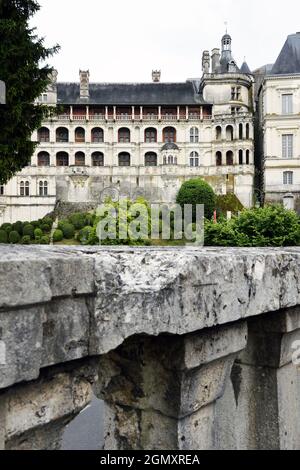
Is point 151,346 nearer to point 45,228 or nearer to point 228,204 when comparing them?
point 45,228

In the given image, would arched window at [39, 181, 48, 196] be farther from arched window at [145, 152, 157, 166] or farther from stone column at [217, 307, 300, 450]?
stone column at [217, 307, 300, 450]

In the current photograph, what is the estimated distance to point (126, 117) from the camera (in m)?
56.5

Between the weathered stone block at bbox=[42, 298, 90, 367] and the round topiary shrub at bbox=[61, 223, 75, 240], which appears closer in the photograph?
the weathered stone block at bbox=[42, 298, 90, 367]

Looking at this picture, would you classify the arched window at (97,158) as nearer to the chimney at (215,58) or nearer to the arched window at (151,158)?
the arched window at (151,158)

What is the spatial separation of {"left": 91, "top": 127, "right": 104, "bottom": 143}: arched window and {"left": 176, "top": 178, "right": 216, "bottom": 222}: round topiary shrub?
46.5 ft

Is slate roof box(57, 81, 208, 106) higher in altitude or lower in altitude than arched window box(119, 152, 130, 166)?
higher

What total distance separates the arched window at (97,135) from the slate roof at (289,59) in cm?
2249

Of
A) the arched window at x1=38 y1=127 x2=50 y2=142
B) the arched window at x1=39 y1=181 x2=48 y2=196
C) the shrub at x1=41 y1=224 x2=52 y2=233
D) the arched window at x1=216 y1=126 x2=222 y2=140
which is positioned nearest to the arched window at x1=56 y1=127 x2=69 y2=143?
the arched window at x1=38 y1=127 x2=50 y2=142

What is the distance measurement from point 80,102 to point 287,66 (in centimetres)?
2598

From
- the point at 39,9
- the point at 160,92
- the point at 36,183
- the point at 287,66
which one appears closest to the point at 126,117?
the point at 160,92

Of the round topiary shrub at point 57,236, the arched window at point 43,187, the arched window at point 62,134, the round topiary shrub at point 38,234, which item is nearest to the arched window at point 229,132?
the arched window at point 62,134

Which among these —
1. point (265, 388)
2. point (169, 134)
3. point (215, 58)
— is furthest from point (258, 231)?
point (215, 58)

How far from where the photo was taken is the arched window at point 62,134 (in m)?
56.6

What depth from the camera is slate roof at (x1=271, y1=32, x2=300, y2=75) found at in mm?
53625
